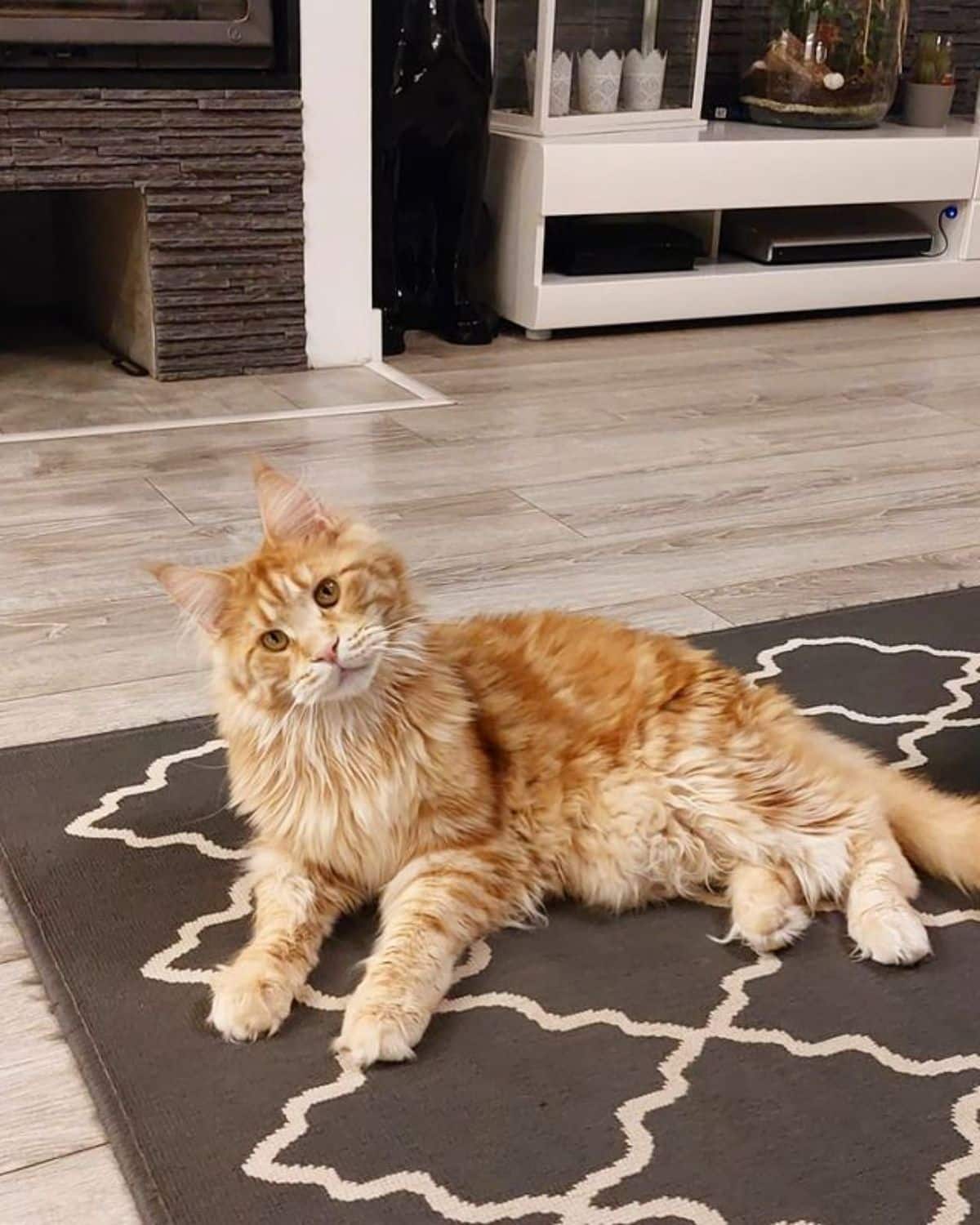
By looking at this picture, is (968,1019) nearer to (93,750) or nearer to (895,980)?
(895,980)

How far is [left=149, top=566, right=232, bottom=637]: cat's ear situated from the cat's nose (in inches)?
4.9

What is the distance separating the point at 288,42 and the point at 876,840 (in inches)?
101

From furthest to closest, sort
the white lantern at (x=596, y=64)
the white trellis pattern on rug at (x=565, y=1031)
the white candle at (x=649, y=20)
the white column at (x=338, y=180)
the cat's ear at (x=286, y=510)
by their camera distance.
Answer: the white candle at (x=649, y=20), the white lantern at (x=596, y=64), the white column at (x=338, y=180), the cat's ear at (x=286, y=510), the white trellis pattern on rug at (x=565, y=1031)

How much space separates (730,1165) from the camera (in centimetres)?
113

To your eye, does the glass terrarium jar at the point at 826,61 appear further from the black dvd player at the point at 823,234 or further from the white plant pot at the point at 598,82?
the white plant pot at the point at 598,82

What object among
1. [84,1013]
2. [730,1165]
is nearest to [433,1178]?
[730,1165]

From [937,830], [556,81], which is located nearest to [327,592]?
[937,830]

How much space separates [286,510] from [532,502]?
1374mm

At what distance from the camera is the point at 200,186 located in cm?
329

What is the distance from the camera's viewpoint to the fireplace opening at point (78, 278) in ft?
11.4

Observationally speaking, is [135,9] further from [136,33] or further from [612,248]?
[612,248]

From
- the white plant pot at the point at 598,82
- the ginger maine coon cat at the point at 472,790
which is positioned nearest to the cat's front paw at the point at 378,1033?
the ginger maine coon cat at the point at 472,790

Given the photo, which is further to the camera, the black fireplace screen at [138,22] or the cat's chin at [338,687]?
the black fireplace screen at [138,22]

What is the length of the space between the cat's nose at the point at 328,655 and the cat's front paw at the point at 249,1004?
298 millimetres
